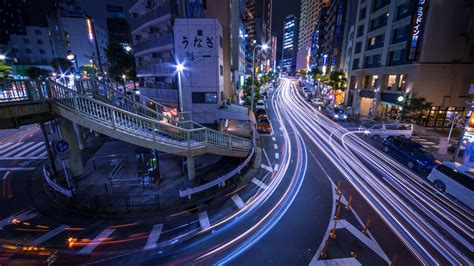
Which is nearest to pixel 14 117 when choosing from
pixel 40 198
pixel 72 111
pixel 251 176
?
pixel 72 111

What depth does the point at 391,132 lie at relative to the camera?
69.7 ft

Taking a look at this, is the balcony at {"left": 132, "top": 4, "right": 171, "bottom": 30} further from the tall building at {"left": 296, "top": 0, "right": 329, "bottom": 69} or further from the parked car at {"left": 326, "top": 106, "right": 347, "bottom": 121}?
the tall building at {"left": 296, "top": 0, "right": 329, "bottom": 69}

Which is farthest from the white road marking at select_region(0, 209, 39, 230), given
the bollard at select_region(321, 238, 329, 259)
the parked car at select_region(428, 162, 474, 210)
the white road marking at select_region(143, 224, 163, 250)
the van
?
the van

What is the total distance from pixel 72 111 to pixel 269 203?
35.3 ft

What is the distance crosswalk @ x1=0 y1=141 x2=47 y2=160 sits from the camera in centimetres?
1664

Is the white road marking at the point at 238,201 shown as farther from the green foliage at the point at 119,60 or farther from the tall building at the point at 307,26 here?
the tall building at the point at 307,26

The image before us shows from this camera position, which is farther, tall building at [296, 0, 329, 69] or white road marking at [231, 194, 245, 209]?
tall building at [296, 0, 329, 69]

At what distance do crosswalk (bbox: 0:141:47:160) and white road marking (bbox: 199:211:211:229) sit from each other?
16.2 meters

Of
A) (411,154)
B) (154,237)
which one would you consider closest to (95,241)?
(154,237)

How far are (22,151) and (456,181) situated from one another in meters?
32.4

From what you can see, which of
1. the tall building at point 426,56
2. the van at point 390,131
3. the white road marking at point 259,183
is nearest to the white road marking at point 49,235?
the white road marking at point 259,183

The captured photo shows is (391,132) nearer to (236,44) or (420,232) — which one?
(420,232)

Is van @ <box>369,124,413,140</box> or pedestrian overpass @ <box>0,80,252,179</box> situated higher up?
pedestrian overpass @ <box>0,80,252,179</box>

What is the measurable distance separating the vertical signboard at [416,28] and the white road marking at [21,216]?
37792 mm
